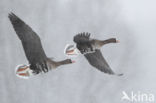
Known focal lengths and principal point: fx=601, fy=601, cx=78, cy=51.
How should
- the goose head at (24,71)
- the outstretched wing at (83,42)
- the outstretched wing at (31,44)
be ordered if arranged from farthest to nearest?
the outstretched wing at (83,42) → the goose head at (24,71) → the outstretched wing at (31,44)

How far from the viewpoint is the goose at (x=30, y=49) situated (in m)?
5.04

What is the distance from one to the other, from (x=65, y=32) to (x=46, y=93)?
848 millimetres

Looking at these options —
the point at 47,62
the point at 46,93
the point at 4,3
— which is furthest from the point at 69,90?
the point at 47,62

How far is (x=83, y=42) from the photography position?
5.45m

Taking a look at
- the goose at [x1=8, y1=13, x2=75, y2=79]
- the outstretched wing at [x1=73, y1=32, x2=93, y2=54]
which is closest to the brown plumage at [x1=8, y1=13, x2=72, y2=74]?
the goose at [x1=8, y1=13, x2=75, y2=79]

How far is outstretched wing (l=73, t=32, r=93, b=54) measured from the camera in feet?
17.8

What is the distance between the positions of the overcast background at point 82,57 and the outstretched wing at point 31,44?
1831mm

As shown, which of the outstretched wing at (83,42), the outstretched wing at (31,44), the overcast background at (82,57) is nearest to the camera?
the outstretched wing at (31,44)

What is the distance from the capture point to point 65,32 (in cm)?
742

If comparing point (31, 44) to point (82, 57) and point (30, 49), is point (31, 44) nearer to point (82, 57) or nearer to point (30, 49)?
point (30, 49)

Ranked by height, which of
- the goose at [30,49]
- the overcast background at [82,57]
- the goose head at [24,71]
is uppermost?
the goose at [30,49]

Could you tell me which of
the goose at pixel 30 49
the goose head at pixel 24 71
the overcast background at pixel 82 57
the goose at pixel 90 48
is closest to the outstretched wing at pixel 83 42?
the goose at pixel 90 48

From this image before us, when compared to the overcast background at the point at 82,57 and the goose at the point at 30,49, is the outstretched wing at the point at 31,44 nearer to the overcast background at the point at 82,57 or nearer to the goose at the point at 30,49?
the goose at the point at 30,49

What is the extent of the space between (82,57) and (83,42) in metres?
1.87
